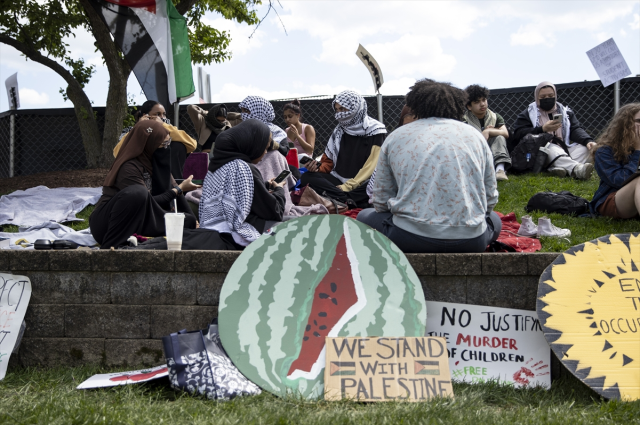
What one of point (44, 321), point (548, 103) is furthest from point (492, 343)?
point (548, 103)

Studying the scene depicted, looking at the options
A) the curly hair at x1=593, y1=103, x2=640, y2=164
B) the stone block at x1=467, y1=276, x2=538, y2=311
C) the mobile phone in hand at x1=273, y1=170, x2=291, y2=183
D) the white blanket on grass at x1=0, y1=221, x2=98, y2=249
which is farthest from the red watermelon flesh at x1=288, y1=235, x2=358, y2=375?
the curly hair at x1=593, y1=103, x2=640, y2=164

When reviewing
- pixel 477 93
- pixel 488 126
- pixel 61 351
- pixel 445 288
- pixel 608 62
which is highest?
pixel 608 62

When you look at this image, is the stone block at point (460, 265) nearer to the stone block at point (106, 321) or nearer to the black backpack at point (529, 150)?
the stone block at point (106, 321)

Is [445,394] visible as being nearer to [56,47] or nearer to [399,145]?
[399,145]

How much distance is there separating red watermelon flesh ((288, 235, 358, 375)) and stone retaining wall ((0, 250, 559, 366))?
1.30ft

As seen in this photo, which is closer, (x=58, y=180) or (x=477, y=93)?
(x=477, y=93)

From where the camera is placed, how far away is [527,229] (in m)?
5.36

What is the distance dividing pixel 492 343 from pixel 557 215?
298 cm

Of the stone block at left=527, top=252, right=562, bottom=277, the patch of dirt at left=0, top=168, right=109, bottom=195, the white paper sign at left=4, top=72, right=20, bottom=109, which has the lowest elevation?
the stone block at left=527, top=252, right=562, bottom=277

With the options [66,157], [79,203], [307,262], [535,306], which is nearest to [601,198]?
[535,306]

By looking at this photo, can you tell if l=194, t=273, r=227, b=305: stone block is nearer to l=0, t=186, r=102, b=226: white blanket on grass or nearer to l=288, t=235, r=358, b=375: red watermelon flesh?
l=288, t=235, r=358, b=375: red watermelon flesh

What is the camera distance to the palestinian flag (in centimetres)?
934

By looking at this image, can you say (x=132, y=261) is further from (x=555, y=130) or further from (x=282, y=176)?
(x=555, y=130)

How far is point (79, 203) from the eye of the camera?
8039 mm
